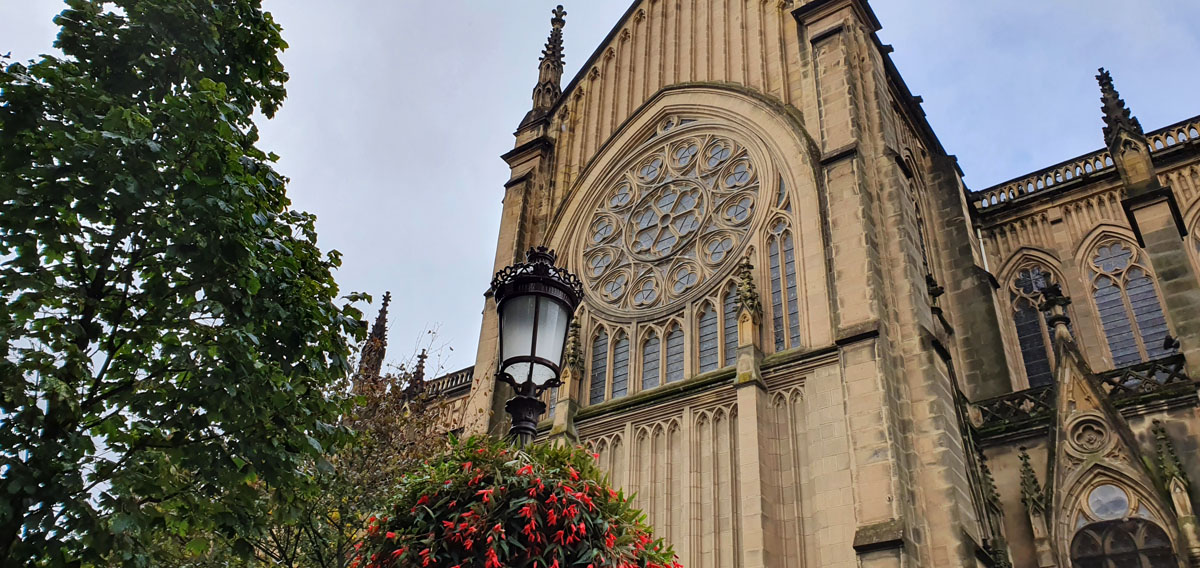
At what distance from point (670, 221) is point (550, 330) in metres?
14.5

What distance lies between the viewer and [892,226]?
17172 millimetres

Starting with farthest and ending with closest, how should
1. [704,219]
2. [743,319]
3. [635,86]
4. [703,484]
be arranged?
[635,86]
[704,219]
[743,319]
[703,484]

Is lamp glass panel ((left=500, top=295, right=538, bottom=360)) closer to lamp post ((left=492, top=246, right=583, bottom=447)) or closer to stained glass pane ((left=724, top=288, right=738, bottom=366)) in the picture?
lamp post ((left=492, top=246, right=583, bottom=447))

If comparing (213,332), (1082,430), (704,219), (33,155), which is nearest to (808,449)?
(1082,430)

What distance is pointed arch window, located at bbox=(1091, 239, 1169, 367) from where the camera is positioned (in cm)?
1936

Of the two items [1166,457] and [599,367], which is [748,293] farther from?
[1166,457]

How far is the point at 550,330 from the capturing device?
6.95 metres

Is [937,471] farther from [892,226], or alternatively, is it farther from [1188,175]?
[1188,175]

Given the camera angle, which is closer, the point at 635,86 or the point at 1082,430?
the point at 1082,430

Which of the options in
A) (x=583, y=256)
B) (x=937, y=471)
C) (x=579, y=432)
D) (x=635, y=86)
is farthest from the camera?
(x=635, y=86)

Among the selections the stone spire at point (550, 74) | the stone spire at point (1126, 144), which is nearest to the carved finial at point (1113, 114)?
the stone spire at point (1126, 144)

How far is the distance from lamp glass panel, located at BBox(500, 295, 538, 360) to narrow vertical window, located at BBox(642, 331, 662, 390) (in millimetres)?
12072

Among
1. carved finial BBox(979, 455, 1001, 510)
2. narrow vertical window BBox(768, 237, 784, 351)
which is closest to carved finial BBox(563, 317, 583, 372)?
narrow vertical window BBox(768, 237, 784, 351)

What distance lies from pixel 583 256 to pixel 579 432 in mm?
5338
